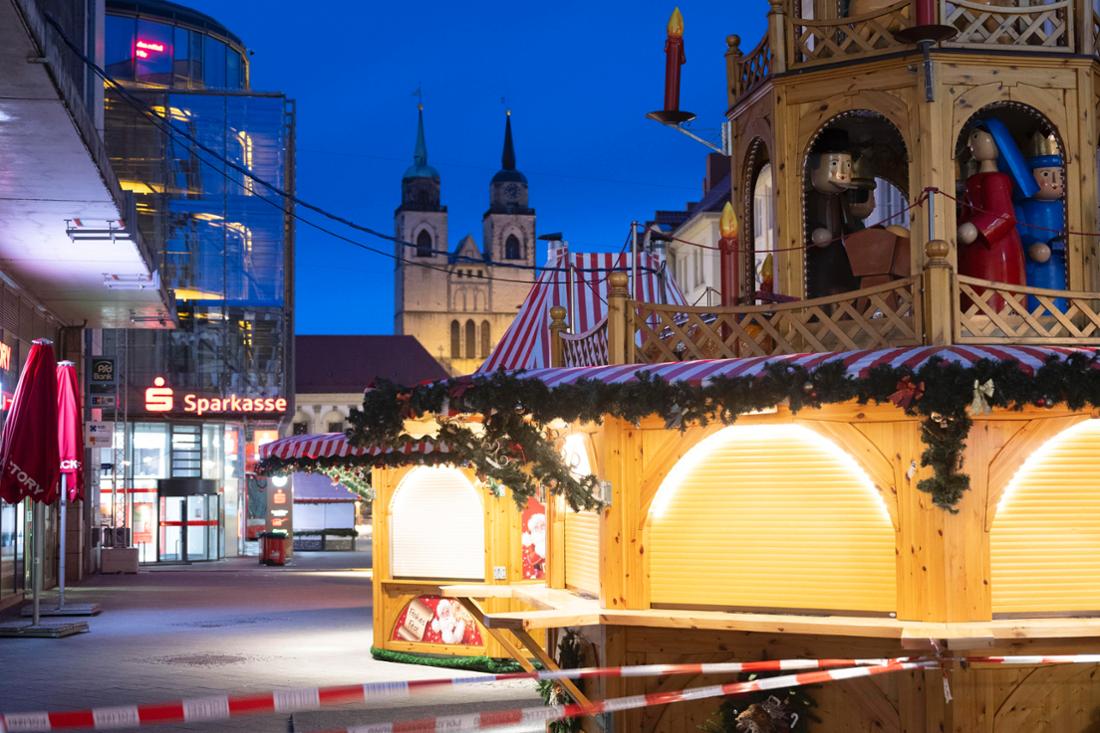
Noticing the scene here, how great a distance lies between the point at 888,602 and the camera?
1166cm

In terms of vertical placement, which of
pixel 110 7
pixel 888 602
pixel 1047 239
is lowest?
pixel 888 602

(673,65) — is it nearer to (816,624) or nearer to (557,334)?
(557,334)

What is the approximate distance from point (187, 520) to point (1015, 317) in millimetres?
40885

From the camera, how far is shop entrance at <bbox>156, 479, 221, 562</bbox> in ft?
159

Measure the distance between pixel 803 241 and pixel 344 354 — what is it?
396ft

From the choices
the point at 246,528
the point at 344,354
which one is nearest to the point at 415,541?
the point at 246,528

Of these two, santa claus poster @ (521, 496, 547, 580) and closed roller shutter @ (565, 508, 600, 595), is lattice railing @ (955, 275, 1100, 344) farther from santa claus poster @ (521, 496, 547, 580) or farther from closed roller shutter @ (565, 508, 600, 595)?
santa claus poster @ (521, 496, 547, 580)

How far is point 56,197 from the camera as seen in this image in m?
20.4

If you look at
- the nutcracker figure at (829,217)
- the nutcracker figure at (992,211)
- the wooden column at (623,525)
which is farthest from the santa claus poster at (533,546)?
the nutcracker figure at (992,211)

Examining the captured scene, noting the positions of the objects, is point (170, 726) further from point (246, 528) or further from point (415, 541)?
point (246, 528)

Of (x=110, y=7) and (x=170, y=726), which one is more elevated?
(x=110, y=7)

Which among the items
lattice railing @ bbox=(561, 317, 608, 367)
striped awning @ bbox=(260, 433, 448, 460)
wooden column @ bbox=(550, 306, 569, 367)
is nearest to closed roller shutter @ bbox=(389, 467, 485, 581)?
striped awning @ bbox=(260, 433, 448, 460)

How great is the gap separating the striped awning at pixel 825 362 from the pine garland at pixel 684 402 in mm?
96

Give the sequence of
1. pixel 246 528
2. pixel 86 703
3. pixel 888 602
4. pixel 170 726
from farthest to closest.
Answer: pixel 246 528
pixel 86 703
pixel 170 726
pixel 888 602
